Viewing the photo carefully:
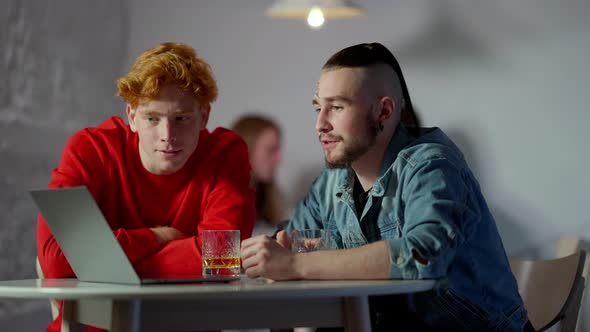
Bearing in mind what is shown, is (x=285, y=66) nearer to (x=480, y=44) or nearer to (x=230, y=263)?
(x=480, y=44)

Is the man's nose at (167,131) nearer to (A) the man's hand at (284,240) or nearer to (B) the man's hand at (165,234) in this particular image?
(B) the man's hand at (165,234)

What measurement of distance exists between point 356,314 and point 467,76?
326 cm

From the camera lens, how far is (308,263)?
1.65m

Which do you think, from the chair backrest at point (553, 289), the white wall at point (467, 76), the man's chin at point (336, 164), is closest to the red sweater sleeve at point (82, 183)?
the man's chin at point (336, 164)

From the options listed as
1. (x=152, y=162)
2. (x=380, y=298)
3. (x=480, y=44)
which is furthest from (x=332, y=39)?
(x=380, y=298)

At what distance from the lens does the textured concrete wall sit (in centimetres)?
340

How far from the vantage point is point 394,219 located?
189cm

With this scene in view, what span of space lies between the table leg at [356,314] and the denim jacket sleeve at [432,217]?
6.6 inches

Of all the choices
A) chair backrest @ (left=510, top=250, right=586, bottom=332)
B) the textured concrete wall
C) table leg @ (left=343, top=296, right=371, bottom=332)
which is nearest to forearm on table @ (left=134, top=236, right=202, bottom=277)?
table leg @ (left=343, top=296, right=371, bottom=332)

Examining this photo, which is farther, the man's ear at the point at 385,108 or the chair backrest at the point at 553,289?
the chair backrest at the point at 553,289

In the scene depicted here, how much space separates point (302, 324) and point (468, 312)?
1.66 feet

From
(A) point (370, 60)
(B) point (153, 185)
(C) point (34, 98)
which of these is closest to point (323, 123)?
(A) point (370, 60)

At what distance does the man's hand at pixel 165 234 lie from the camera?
206 centimetres

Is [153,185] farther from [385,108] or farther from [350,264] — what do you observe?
[350,264]
